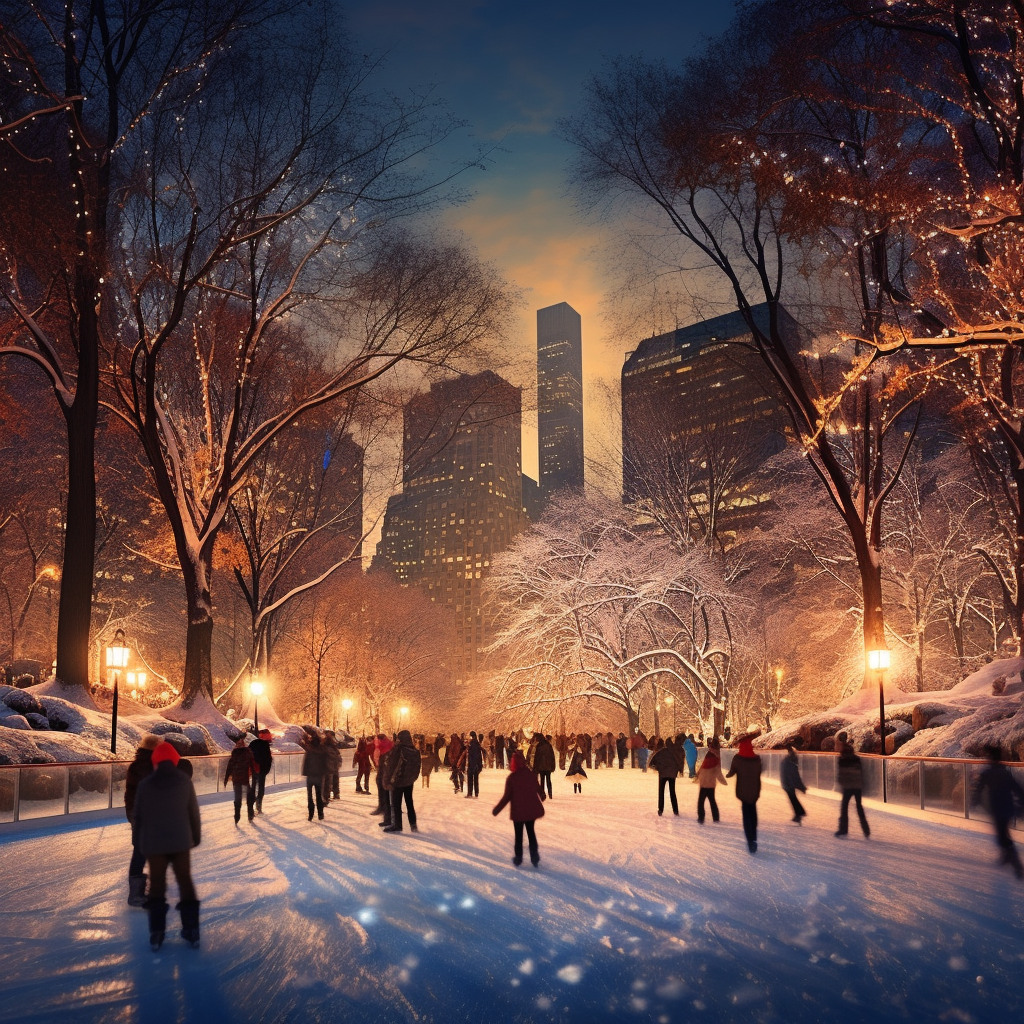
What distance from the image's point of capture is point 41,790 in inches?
532

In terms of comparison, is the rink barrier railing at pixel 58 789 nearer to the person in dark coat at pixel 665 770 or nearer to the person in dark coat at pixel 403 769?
the person in dark coat at pixel 403 769

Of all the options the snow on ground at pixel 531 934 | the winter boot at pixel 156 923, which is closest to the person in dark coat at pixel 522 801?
the snow on ground at pixel 531 934

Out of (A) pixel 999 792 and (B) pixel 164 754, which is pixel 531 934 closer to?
(B) pixel 164 754

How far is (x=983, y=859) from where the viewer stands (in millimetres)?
10422

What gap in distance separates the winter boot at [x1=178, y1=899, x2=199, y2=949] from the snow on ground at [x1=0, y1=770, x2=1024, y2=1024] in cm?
14

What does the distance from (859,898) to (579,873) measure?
2756mm

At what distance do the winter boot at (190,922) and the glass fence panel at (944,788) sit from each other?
10619mm

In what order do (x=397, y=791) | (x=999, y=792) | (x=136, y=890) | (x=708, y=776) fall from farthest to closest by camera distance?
1. (x=708, y=776)
2. (x=397, y=791)
3. (x=999, y=792)
4. (x=136, y=890)

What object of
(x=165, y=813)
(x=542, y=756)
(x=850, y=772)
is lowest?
(x=542, y=756)

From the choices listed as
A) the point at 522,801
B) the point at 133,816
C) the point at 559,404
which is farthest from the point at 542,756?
the point at 559,404

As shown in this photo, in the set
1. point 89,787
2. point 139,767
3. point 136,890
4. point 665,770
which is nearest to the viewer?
point 136,890

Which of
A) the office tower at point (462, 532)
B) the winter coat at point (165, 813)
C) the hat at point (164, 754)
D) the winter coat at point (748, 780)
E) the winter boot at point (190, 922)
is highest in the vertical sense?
the office tower at point (462, 532)

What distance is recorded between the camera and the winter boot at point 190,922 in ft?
20.5

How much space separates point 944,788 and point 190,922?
11.1 metres
